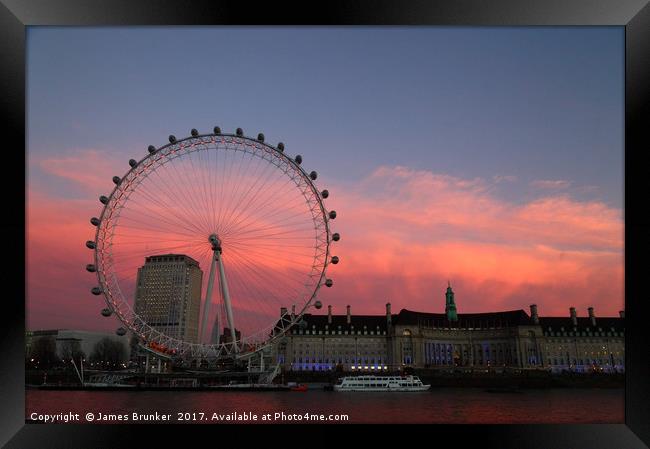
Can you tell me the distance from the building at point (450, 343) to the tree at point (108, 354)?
1722 cm

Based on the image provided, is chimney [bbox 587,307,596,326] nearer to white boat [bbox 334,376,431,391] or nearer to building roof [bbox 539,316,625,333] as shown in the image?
building roof [bbox 539,316,625,333]

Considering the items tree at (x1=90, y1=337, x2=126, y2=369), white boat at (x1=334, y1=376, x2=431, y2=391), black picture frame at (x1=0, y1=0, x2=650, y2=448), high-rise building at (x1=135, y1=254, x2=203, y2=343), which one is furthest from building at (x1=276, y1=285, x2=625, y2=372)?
black picture frame at (x1=0, y1=0, x2=650, y2=448)

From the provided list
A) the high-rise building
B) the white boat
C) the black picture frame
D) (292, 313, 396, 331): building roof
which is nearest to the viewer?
the black picture frame

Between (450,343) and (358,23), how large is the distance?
59.1m

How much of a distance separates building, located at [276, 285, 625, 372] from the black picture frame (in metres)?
48.7

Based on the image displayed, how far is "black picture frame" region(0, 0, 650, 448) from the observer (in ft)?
24.1

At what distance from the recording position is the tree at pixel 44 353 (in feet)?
168

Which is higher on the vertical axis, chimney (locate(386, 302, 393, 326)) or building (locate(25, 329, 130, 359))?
chimney (locate(386, 302, 393, 326))

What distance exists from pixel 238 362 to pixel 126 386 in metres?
7.36

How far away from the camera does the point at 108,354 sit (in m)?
60.6

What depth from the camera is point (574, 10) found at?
7.40 m

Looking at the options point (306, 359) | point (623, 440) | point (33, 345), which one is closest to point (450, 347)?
point (306, 359)

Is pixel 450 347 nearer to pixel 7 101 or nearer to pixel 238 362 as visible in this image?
pixel 238 362

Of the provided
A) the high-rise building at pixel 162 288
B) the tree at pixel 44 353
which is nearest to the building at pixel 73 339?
the tree at pixel 44 353
